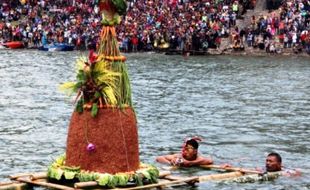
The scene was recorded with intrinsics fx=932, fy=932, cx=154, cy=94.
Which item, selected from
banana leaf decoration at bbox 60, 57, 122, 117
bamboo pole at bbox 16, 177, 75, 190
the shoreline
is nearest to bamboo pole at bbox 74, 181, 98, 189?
bamboo pole at bbox 16, 177, 75, 190

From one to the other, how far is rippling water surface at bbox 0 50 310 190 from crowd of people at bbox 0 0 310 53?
23.0ft

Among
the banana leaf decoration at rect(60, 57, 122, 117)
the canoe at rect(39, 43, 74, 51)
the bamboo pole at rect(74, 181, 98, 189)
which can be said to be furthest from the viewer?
the canoe at rect(39, 43, 74, 51)

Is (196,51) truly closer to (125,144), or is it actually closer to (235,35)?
(235,35)

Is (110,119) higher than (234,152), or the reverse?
(110,119)

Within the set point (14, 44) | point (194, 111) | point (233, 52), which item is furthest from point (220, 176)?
point (14, 44)

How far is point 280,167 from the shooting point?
24.4m

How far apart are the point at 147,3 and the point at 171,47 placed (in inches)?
389

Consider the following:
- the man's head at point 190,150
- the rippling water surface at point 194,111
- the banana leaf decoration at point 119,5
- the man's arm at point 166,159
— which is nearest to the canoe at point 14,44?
the rippling water surface at point 194,111

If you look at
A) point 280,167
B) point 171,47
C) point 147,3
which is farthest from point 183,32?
point 280,167

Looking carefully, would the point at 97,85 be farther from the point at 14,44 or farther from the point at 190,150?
the point at 14,44

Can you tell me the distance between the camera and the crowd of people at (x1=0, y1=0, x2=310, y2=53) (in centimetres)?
7469

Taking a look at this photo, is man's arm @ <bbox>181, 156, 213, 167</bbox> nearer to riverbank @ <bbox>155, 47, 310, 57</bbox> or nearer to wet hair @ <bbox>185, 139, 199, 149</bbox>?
wet hair @ <bbox>185, 139, 199, 149</bbox>

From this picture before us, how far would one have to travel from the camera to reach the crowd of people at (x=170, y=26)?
74688mm

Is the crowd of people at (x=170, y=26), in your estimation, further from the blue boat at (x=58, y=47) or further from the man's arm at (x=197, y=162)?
the man's arm at (x=197, y=162)
